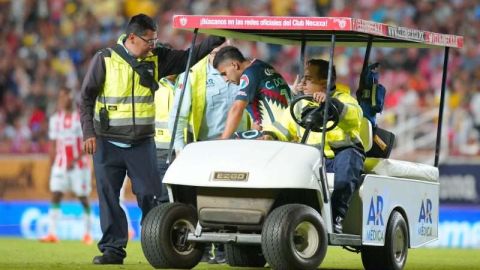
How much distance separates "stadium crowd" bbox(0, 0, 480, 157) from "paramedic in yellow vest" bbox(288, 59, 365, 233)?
10418 mm

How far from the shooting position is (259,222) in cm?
1025

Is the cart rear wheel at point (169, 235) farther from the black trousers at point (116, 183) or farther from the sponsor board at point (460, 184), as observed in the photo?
the sponsor board at point (460, 184)

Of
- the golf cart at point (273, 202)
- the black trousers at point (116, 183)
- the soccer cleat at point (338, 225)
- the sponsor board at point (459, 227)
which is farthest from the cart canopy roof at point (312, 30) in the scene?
the sponsor board at point (459, 227)

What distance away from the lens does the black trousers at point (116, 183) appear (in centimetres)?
1205

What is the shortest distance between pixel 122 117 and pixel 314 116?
1.98 m

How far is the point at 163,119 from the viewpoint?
13688 mm

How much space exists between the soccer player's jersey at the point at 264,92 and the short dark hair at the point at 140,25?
3.02ft

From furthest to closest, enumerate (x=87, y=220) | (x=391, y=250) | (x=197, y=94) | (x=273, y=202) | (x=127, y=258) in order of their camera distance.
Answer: (x=87, y=220) < (x=127, y=258) < (x=197, y=94) < (x=391, y=250) < (x=273, y=202)

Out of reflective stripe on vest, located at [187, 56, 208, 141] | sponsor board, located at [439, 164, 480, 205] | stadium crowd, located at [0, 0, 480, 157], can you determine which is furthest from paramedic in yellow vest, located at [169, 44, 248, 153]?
stadium crowd, located at [0, 0, 480, 157]

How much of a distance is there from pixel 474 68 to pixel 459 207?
191 inches

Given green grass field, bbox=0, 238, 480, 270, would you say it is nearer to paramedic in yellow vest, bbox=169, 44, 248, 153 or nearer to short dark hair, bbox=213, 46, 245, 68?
paramedic in yellow vest, bbox=169, 44, 248, 153

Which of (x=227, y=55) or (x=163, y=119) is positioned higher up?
(x=227, y=55)

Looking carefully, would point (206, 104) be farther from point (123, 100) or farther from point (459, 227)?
point (459, 227)

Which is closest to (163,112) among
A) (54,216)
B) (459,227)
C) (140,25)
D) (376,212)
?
(140,25)
